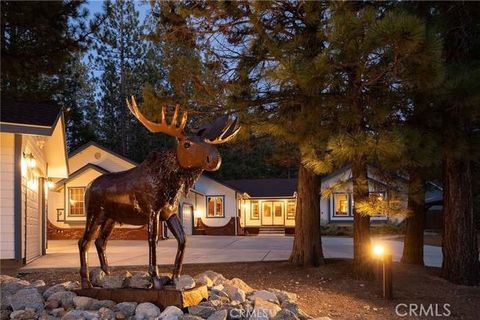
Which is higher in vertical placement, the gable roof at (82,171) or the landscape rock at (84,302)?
the gable roof at (82,171)

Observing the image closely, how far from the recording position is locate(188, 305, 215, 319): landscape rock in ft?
17.8

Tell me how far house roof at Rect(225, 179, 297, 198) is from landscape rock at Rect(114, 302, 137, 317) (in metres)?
25.0

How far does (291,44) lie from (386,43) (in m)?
1.84

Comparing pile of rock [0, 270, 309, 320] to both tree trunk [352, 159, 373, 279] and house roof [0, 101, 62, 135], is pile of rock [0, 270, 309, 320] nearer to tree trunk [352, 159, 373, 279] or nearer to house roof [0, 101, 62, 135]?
tree trunk [352, 159, 373, 279]

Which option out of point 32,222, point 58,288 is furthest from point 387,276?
point 32,222

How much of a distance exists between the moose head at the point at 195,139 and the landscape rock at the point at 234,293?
69.9 inches

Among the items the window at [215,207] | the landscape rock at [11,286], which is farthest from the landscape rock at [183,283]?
the window at [215,207]

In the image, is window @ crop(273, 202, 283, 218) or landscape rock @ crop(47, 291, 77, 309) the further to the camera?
window @ crop(273, 202, 283, 218)

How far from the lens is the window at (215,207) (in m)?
29.1

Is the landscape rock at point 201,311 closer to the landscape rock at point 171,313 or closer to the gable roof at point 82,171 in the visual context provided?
the landscape rock at point 171,313

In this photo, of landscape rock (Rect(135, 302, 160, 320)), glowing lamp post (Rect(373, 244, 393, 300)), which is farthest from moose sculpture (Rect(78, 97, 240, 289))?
glowing lamp post (Rect(373, 244, 393, 300))

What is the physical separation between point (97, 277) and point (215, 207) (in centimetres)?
2306

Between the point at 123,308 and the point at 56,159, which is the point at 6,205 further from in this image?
the point at 123,308

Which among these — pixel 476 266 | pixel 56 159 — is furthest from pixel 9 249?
pixel 476 266
